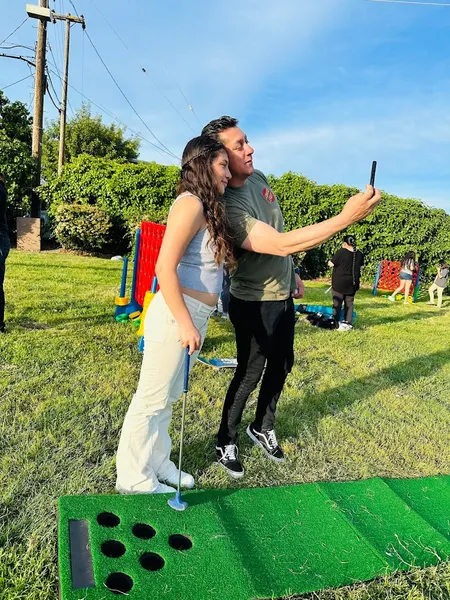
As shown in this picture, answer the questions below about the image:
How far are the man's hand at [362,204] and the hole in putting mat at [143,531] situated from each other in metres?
1.71

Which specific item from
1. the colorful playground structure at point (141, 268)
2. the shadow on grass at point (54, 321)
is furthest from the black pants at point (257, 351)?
the shadow on grass at point (54, 321)

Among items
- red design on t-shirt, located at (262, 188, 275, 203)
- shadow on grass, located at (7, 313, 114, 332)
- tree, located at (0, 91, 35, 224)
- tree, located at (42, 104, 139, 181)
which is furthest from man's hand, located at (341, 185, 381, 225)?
tree, located at (42, 104, 139, 181)

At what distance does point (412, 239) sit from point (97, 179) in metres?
9.89

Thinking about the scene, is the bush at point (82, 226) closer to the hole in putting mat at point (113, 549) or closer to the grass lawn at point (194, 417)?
the grass lawn at point (194, 417)

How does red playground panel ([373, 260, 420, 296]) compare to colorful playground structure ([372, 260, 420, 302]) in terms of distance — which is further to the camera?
red playground panel ([373, 260, 420, 296])

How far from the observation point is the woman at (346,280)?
7703 mm

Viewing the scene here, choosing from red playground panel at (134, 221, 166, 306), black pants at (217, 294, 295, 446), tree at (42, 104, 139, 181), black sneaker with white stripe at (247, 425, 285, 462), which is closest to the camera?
black pants at (217, 294, 295, 446)

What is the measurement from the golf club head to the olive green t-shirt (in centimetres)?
117

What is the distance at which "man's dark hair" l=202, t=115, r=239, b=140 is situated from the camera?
232 centimetres

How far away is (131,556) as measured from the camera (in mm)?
1949

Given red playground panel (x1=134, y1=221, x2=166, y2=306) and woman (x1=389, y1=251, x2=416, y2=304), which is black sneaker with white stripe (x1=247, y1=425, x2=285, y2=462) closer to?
red playground panel (x1=134, y1=221, x2=166, y2=306)

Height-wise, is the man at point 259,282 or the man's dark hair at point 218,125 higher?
the man's dark hair at point 218,125

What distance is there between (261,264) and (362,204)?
84 centimetres

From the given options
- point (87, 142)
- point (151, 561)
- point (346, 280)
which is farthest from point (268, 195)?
point (87, 142)
